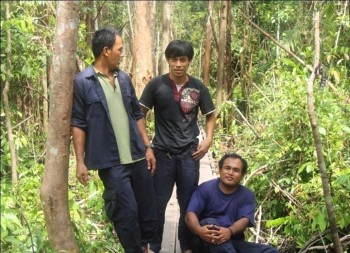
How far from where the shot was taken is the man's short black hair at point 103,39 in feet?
8.82

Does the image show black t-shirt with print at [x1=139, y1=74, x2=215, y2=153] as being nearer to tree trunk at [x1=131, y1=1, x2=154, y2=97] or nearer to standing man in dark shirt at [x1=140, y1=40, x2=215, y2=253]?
standing man in dark shirt at [x1=140, y1=40, x2=215, y2=253]

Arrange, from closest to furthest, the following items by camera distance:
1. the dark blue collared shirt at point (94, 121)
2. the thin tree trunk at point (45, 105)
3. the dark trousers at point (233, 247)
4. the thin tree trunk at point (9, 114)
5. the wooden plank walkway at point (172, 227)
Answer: the dark blue collared shirt at point (94, 121) → the dark trousers at point (233, 247) → the wooden plank walkway at point (172, 227) → the thin tree trunk at point (9, 114) → the thin tree trunk at point (45, 105)

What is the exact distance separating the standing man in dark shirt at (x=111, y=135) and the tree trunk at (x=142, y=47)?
6748 mm

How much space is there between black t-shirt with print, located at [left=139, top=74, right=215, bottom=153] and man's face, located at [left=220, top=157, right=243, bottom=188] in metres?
0.31

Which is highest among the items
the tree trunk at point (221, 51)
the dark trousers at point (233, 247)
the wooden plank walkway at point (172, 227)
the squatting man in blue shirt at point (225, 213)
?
the tree trunk at point (221, 51)

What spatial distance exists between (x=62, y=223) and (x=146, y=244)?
0.75 metres

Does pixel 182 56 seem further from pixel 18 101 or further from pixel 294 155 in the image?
pixel 18 101

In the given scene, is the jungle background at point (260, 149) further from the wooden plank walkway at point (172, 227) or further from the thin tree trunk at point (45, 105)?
the wooden plank walkway at point (172, 227)

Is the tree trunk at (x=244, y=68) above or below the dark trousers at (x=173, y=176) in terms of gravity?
above

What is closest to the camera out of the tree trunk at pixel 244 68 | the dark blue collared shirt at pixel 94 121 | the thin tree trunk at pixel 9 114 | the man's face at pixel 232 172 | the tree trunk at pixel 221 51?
the dark blue collared shirt at pixel 94 121

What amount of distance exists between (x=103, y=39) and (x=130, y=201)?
99 centimetres

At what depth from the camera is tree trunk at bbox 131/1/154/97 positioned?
31.6 ft

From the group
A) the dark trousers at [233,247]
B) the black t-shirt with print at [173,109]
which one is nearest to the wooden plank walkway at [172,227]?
the dark trousers at [233,247]

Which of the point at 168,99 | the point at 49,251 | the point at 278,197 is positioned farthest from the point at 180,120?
the point at 278,197
